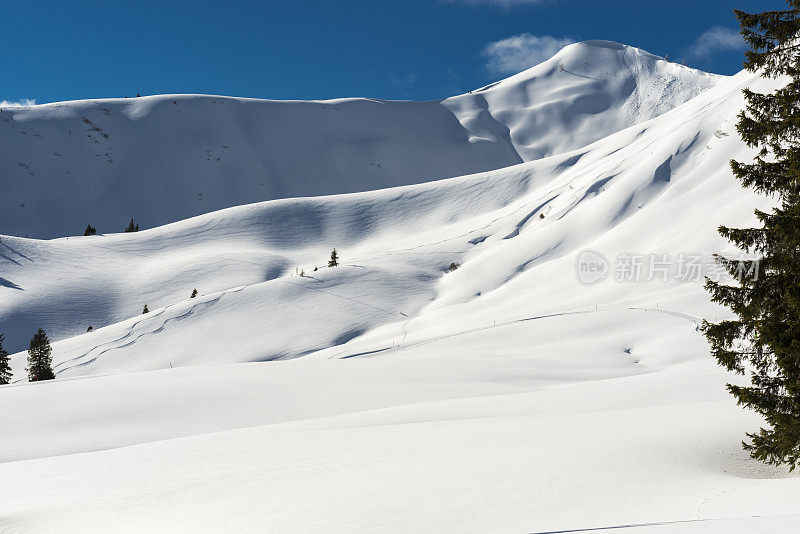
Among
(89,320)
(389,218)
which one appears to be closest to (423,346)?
(89,320)

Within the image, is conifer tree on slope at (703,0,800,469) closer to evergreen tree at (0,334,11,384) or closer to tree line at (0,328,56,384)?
→ tree line at (0,328,56,384)

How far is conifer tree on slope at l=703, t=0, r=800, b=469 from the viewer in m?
7.56

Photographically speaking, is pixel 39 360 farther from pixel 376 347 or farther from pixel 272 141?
pixel 272 141

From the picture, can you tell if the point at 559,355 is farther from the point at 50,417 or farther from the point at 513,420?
the point at 50,417

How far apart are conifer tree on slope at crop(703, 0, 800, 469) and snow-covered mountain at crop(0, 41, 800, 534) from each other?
3.25ft

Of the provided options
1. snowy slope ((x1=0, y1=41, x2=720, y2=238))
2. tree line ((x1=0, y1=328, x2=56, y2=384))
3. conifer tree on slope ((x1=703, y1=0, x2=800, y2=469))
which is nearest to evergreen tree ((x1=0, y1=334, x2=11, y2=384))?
tree line ((x1=0, y1=328, x2=56, y2=384))

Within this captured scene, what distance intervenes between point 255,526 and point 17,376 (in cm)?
3650

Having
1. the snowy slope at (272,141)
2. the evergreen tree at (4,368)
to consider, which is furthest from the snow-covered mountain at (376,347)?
the evergreen tree at (4,368)

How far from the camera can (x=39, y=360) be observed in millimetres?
32844

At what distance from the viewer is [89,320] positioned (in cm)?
4522

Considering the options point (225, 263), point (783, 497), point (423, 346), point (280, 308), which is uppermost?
point (225, 263)

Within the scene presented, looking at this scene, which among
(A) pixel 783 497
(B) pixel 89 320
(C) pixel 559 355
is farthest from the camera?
(B) pixel 89 320

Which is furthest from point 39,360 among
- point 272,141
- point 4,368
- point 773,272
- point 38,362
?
point 272,141

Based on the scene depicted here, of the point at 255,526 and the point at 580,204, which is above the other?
the point at 580,204
